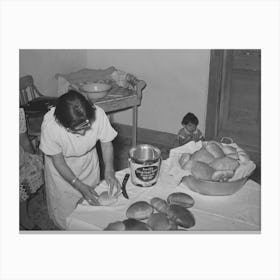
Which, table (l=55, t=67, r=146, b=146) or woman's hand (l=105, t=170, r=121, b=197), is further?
table (l=55, t=67, r=146, b=146)

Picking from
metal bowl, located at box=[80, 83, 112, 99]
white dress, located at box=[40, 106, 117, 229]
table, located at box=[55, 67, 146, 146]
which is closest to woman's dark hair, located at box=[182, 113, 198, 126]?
table, located at box=[55, 67, 146, 146]

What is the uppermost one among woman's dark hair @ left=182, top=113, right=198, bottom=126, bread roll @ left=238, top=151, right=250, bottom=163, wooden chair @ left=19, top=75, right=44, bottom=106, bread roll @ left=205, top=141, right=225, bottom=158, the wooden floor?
wooden chair @ left=19, top=75, right=44, bottom=106

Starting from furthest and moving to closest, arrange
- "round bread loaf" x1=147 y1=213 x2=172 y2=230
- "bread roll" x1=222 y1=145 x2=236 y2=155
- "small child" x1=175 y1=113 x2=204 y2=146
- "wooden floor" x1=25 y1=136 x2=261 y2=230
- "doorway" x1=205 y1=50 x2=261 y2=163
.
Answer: "doorway" x1=205 y1=50 x2=261 y2=163
"small child" x1=175 y1=113 x2=204 y2=146
"wooden floor" x1=25 y1=136 x2=261 y2=230
"bread roll" x1=222 y1=145 x2=236 y2=155
"round bread loaf" x1=147 y1=213 x2=172 y2=230

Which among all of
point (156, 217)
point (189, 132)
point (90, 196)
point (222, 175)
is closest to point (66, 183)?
point (90, 196)

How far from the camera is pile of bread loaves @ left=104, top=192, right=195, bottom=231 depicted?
1.26m

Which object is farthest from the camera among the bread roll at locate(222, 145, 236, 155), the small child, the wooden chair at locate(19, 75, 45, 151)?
the small child

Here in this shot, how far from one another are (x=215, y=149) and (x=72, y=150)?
59 centimetres

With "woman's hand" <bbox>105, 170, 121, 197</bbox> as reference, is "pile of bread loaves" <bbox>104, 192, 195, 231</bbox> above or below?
below

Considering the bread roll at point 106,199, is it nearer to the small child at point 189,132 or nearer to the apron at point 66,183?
the apron at point 66,183

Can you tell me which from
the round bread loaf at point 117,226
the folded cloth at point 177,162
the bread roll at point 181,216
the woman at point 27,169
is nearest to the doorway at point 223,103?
the folded cloth at point 177,162

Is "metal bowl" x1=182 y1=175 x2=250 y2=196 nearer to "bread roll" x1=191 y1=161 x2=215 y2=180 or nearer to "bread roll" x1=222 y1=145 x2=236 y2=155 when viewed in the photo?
"bread roll" x1=191 y1=161 x2=215 y2=180

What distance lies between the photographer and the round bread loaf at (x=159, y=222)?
4.13ft

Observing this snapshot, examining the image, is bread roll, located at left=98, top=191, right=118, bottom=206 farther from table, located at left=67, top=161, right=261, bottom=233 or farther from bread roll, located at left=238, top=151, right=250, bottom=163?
bread roll, located at left=238, top=151, right=250, bottom=163
